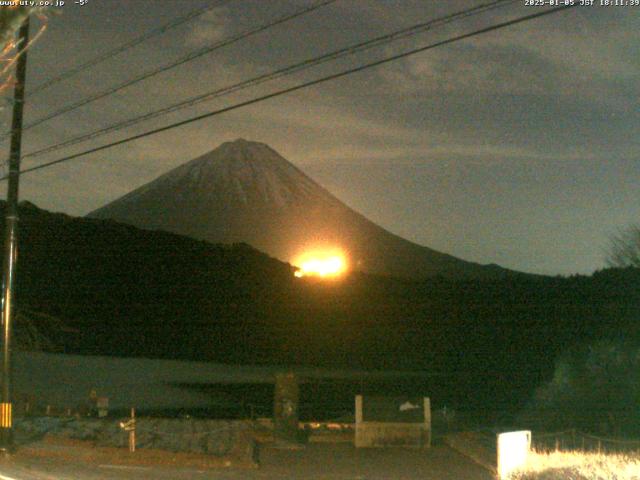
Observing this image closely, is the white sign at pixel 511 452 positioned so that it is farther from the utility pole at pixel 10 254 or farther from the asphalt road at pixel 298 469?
the utility pole at pixel 10 254

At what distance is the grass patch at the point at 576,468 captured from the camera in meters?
11.4

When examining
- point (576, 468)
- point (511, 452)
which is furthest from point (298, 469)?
point (576, 468)

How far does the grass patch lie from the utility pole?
10914mm

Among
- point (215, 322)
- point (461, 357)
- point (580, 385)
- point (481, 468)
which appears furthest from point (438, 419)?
point (215, 322)

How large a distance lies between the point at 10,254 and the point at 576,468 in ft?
41.0

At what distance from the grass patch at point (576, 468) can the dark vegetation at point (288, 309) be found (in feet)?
86.8

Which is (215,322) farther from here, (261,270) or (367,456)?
(367,456)

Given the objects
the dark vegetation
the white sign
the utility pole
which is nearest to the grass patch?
the white sign

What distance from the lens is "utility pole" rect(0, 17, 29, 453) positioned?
59.4ft

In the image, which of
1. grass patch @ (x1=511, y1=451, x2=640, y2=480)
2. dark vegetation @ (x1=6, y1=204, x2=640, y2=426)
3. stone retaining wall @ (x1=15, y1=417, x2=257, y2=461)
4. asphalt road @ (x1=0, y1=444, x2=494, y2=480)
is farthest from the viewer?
dark vegetation @ (x1=6, y1=204, x2=640, y2=426)

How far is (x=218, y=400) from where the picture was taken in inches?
1542

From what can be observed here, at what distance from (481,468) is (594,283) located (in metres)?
33.1

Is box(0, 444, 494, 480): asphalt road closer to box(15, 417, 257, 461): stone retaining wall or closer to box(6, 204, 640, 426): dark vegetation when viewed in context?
box(15, 417, 257, 461): stone retaining wall

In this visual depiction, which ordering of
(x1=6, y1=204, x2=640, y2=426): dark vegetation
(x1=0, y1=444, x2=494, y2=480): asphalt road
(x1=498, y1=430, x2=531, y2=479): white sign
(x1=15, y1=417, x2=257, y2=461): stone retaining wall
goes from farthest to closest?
1. (x1=6, y1=204, x2=640, y2=426): dark vegetation
2. (x1=15, y1=417, x2=257, y2=461): stone retaining wall
3. (x1=0, y1=444, x2=494, y2=480): asphalt road
4. (x1=498, y1=430, x2=531, y2=479): white sign
